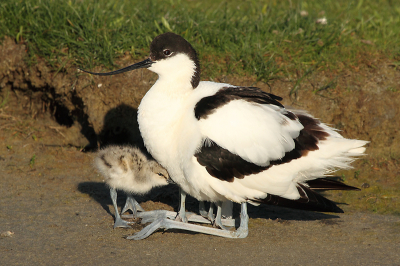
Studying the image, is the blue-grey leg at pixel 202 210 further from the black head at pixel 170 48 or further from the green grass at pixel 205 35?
→ the green grass at pixel 205 35

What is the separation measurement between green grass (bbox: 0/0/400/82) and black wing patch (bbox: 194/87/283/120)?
4.35 ft

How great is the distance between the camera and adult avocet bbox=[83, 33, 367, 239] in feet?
11.9

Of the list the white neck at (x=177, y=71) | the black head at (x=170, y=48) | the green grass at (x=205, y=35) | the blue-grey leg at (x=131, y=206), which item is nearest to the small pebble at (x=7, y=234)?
the blue-grey leg at (x=131, y=206)

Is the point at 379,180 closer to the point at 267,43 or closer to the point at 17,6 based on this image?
the point at 267,43

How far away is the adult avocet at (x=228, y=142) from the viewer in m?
3.62

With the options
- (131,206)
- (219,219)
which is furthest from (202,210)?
(131,206)

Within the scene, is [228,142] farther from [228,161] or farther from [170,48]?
[170,48]

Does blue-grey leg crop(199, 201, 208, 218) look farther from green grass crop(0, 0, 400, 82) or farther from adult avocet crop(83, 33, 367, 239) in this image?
green grass crop(0, 0, 400, 82)

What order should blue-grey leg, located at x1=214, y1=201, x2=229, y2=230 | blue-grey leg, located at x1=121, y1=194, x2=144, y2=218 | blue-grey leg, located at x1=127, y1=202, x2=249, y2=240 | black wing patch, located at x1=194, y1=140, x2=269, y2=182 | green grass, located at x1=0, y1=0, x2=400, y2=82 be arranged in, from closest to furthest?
black wing patch, located at x1=194, y1=140, x2=269, y2=182
blue-grey leg, located at x1=127, y1=202, x2=249, y2=240
blue-grey leg, located at x1=214, y1=201, x2=229, y2=230
blue-grey leg, located at x1=121, y1=194, x2=144, y2=218
green grass, located at x1=0, y1=0, x2=400, y2=82

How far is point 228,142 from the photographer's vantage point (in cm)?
360

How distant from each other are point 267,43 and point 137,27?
1535 mm

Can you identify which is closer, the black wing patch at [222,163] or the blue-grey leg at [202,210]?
the black wing patch at [222,163]

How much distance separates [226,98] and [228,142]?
0.36 m

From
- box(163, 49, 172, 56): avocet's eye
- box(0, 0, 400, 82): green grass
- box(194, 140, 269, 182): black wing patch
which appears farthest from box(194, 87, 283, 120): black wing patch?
box(0, 0, 400, 82): green grass
